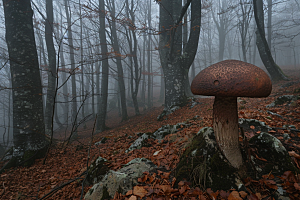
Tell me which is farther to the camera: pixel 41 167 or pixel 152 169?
pixel 41 167

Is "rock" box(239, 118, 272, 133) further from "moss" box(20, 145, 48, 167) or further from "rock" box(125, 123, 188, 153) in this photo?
"moss" box(20, 145, 48, 167)

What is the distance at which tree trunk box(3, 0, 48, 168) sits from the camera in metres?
4.16

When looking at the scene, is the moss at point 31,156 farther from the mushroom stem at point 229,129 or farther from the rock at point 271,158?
the rock at point 271,158

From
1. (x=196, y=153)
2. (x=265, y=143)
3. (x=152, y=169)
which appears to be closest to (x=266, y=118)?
(x=265, y=143)

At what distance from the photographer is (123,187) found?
2.05 m

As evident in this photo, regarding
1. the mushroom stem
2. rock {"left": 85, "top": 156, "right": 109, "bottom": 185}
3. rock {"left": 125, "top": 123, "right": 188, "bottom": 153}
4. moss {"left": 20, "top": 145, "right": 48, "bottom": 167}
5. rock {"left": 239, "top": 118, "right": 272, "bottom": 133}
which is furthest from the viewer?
moss {"left": 20, "top": 145, "right": 48, "bottom": 167}

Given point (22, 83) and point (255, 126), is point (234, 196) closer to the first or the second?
point (255, 126)

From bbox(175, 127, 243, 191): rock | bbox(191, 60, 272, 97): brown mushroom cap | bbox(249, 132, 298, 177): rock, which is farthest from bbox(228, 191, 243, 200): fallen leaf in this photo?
bbox(191, 60, 272, 97): brown mushroom cap

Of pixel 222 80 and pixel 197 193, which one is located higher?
pixel 222 80

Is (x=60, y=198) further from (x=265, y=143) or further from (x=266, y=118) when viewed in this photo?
(x=266, y=118)

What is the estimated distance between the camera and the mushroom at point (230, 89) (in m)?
1.61

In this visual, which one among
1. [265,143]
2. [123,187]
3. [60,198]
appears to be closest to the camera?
[123,187]

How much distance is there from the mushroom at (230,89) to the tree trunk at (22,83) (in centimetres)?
470

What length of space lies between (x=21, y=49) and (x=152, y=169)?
504 centimetres
